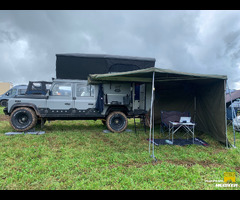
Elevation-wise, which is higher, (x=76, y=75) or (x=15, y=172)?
(x=76, y=75)

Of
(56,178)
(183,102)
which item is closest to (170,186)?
(56,178)

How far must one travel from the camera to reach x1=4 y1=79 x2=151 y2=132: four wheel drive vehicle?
475 cm

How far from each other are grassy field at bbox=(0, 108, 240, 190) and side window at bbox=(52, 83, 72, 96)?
1567 millimetres

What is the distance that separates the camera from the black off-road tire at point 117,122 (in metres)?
5.26

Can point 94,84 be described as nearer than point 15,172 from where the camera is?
No

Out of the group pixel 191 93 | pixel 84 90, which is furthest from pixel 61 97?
pixel 191 93

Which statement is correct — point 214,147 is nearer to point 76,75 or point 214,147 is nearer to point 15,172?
point 15,172

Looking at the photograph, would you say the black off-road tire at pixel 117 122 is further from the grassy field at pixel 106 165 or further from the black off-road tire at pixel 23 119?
the black off-road tire at pixel 23 119

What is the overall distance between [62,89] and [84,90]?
755 millimetres

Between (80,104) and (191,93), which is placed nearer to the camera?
(80,104)

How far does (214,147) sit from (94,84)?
4194mm

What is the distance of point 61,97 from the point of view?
4961mm

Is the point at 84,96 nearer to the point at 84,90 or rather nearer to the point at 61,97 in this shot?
the point at 84,90

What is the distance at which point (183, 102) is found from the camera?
6.07 metres
